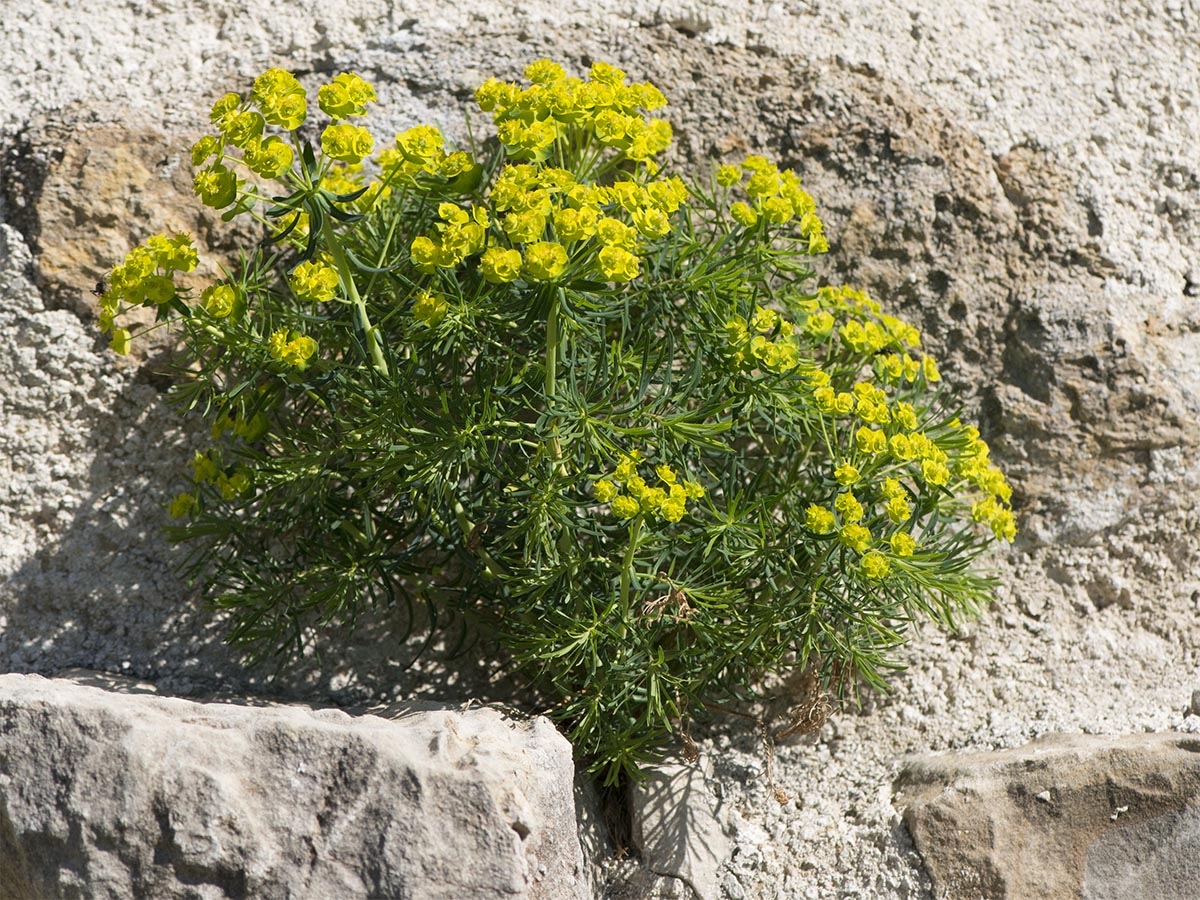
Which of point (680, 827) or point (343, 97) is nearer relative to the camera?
Answer: point (343, 97)

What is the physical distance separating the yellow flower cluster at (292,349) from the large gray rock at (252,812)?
2.47 ft

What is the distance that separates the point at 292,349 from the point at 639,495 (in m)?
0.81

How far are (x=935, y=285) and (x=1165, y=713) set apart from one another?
1.32 m

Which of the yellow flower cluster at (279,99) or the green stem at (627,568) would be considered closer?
the yellow flower cluster at (279,99)

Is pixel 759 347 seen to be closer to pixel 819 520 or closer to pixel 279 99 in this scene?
pixel 819 520

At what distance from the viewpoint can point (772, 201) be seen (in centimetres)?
265

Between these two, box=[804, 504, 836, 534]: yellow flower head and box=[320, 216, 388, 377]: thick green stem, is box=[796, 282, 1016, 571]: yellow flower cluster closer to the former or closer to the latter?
box=[804, 504, 836, 534]: yellow flower head

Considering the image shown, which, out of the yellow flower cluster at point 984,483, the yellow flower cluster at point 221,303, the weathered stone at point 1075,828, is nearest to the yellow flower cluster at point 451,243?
the yellow flower cluster at point 221,303

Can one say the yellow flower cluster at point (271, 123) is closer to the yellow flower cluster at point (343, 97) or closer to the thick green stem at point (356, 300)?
the yellow flower cluster at point (343, 97)

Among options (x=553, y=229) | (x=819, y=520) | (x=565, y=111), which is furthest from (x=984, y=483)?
(x=565, y=111)

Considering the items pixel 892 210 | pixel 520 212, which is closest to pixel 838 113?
pixel 892 210

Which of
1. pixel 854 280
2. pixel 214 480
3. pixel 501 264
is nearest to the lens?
pixel 501 264

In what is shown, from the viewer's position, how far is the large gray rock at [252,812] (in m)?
2.09

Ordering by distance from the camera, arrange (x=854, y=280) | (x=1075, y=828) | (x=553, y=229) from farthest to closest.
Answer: (x=854, y=280)
(x=1075, y=828)
(x=553, y=229)
